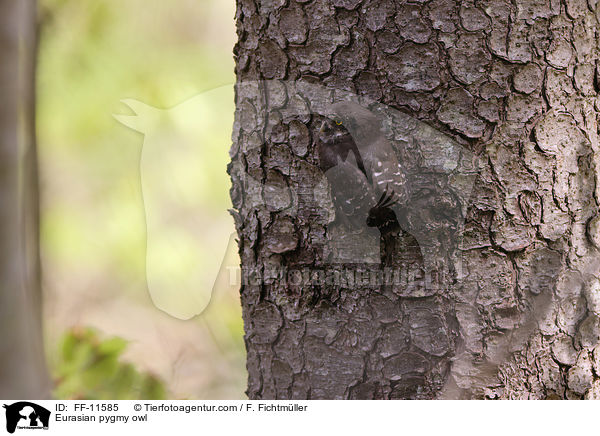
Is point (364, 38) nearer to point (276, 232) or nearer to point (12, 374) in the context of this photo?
point (276, 232)

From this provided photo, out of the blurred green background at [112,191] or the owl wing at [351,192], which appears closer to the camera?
the owl wing at [351,192]

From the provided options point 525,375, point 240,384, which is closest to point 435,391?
point 525,375

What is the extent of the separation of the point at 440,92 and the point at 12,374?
95 cm

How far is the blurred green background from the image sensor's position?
2.92 feet

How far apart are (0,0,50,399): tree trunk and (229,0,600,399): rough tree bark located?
0.71m

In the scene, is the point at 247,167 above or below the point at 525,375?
above

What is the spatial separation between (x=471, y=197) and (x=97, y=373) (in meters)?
0.88

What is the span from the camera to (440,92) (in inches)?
15.5

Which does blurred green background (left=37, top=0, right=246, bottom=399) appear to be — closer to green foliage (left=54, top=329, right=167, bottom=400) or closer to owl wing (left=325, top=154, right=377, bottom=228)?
green foliage (left=54, top=329, right=167, bottom=400)

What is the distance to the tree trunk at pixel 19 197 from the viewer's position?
0.88 m
